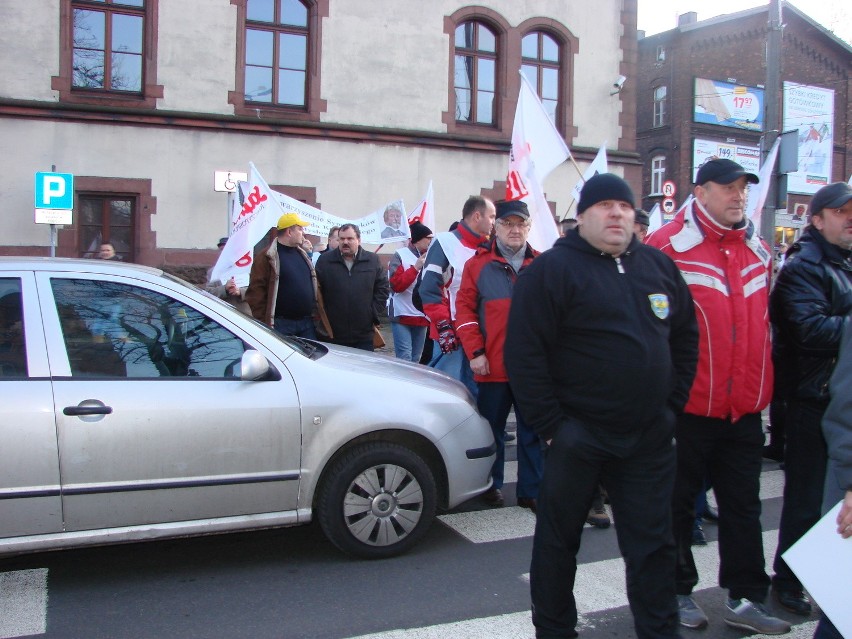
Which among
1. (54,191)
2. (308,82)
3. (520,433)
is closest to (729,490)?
(520,433)

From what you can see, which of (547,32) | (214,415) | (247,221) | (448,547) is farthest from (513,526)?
(547,32)

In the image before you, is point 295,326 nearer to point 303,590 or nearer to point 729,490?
point 303,590

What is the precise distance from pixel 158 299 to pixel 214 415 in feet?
2.28

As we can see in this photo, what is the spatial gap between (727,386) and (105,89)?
14217 mm

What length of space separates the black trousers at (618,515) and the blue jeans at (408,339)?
5.43 m

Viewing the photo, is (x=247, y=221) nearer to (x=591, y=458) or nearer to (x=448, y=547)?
(x=448, y=547)

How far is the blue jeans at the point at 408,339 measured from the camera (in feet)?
28.0

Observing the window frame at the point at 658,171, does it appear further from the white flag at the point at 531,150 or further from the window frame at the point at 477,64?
the white flag at the point at 531,150

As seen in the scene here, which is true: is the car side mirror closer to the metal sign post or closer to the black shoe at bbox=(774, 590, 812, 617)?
the black shoe at bbox=(774, 590, 812, 617)

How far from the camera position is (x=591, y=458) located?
3.02m

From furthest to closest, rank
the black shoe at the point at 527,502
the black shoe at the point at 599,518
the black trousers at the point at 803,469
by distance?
the black shoe at the point at 527,502, the black shoe at the point at 599,518, the black trousers at the point at 803,469

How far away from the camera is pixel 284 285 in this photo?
22.7 ft

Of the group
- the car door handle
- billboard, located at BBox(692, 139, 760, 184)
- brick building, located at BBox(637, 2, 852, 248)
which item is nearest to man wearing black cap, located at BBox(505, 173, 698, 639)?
the car door handle

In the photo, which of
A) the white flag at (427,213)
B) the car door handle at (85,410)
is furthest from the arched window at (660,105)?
the car door handle at (85,410)
